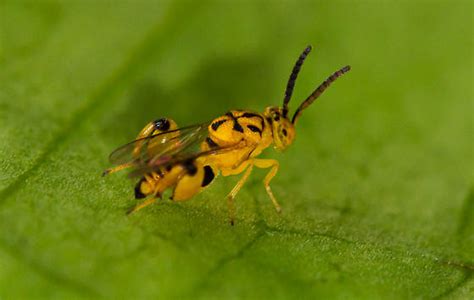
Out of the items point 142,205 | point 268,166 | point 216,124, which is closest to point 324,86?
point 268,166

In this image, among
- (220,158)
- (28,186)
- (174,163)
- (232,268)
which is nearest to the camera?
(232,268)

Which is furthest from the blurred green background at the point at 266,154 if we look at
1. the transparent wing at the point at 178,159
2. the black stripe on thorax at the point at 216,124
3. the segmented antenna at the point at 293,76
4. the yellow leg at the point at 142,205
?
the segmented antenna at the point at 293,76

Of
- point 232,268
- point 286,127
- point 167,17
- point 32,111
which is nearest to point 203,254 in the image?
point 232,268

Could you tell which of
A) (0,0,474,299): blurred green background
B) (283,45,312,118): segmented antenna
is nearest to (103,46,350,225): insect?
(283,45,312,118): segmented antenna

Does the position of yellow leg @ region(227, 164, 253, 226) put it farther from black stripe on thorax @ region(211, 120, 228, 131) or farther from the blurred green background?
black stripe on thorax @ region(211, 120, 228, 131)

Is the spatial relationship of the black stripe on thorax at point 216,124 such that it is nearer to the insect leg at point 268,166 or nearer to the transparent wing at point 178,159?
the transparent wing at point 178,159

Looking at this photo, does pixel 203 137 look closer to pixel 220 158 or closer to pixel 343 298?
pixel 220 158
